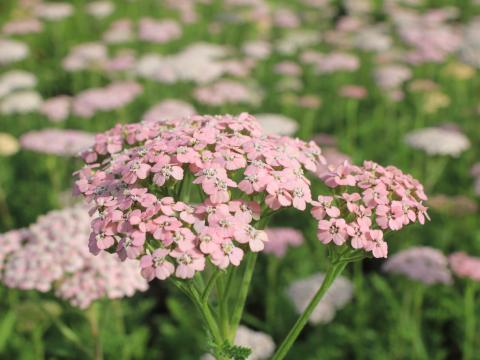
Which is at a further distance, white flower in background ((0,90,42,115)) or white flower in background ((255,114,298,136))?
white flower in background ((0,90,42,115))

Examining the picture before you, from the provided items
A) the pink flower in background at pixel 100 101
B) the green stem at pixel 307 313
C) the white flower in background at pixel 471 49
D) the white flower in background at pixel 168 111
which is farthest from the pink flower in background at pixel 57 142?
the white flower in background at pixel 471 49

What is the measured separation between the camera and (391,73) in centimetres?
823

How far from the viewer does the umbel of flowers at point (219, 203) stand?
2141 millimetres

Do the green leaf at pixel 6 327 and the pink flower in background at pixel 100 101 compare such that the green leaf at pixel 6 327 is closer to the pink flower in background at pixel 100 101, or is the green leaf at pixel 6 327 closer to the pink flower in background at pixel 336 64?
the pink flower in background at pixel 100 101

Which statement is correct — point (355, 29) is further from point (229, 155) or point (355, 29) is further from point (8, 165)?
point (229, 155)

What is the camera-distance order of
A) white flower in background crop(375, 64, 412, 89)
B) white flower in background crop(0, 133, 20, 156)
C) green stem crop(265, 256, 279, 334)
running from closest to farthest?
1. green stem crop(265, 256, 279, 334)
2. white flower in background crop(0, 133, 20, 156)
3. white flower in background crop(375, 64, 412, 89)

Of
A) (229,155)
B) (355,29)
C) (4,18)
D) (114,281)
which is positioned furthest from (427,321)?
(4,18)

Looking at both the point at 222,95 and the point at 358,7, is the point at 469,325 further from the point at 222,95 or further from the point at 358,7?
the point at 358,7

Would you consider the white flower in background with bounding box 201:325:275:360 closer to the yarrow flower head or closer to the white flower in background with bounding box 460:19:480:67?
the yarrow flower head

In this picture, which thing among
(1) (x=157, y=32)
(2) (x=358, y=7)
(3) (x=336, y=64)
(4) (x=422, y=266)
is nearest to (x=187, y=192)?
(4) (x=422, y=266)

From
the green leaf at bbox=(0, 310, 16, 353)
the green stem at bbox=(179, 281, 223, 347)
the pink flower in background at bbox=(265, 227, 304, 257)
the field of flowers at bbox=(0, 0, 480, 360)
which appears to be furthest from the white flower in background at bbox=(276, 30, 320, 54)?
the green stem at bbox=(179, 281, 223, 347)

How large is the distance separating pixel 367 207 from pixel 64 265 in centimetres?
179

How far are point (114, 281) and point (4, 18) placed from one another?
37.3 feet

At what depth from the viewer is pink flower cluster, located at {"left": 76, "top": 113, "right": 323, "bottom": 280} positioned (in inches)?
83.7
